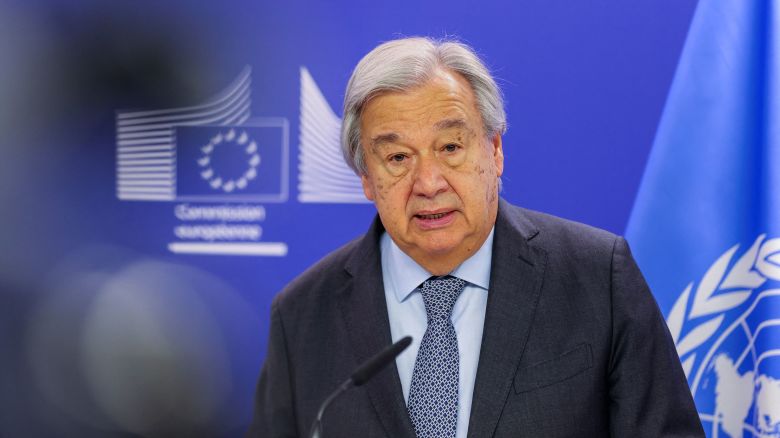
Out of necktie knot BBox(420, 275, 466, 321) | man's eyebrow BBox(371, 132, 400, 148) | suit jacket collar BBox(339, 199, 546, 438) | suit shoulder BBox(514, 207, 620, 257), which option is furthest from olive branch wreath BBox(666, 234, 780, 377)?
man's eyebrow BBox(371, 132, 400, 148)

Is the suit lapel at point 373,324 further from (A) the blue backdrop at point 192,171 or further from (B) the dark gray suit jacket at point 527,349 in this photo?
(A) the blue backdrop at point 192,171

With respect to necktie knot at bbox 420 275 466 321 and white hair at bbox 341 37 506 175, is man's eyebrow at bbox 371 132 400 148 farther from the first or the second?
necktie knot at bbox 420 275 466 321

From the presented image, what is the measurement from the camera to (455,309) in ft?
6.46

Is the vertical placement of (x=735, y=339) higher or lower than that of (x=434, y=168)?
lower

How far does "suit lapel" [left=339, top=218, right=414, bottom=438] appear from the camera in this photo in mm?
1847

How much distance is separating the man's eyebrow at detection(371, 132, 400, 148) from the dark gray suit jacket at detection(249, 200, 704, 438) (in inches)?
10.9

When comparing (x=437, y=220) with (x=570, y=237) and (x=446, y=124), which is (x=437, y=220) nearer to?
(x=446, y=124)

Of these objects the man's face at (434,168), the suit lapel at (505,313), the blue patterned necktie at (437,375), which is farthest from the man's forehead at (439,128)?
the blue patterned necktie at (437,375)

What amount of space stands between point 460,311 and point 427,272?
0.12m

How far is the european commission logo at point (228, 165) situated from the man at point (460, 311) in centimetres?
67

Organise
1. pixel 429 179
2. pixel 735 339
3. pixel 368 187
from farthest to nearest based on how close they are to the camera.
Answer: pixel 735 339 < pixel 368 187 < pixel 429 179

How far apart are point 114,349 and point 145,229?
435 mm

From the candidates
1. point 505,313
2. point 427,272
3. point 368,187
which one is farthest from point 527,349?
point 368,187

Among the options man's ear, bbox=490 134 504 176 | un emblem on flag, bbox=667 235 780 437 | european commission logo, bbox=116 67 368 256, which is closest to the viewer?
man's ear, bbox=490 134 504 176
